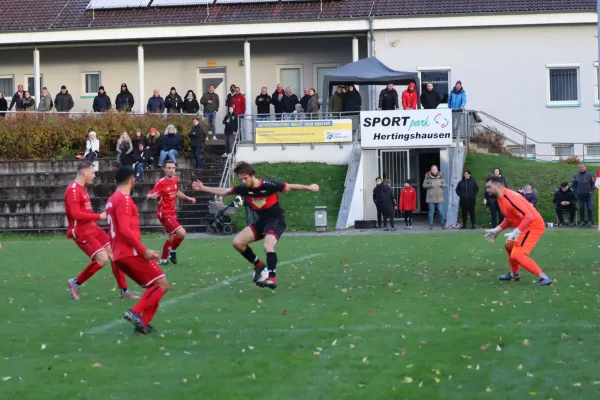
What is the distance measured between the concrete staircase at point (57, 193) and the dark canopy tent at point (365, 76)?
5044mm

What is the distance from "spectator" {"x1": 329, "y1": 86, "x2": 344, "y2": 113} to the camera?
3522cm

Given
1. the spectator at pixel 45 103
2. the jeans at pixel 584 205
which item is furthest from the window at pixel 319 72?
the jeans at pixel 584 205

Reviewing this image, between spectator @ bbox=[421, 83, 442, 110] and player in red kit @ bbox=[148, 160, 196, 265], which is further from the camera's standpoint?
spectator @ bbox=[421, 83, 442, 110]

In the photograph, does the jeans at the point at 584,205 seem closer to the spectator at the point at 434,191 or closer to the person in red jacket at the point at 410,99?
the spectator at the point at 434,191

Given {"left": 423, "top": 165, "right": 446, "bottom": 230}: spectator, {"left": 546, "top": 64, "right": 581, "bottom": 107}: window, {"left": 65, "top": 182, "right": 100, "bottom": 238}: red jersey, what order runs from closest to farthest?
{"left": 65, "top": 182, "right": 100, "bottom": 238}: red jersey < {"left": 423, "top": 165, "right": 446, "bottom": 230}: spectator < {"left": 546, "top": 64, "right": 581, "bottom": 107}: window

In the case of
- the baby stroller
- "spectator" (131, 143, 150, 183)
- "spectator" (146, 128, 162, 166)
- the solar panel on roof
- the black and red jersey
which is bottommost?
the baby stroller

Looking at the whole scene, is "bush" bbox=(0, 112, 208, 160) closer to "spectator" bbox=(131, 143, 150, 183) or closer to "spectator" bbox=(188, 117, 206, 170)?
"spectator" bbox=(188, 117, 206, 170)

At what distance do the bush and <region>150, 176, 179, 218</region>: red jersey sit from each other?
17.3 metres

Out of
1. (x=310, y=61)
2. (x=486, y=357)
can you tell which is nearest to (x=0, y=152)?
(x=310, y=61)

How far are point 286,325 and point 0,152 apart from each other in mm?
27280

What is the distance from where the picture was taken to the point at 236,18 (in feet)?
135

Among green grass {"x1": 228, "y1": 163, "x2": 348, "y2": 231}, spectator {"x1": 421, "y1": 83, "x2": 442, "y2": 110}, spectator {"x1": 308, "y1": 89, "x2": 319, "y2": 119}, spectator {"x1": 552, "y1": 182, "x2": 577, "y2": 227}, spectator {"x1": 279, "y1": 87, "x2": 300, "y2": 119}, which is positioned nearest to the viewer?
spectator {"x1": 552, "y1": 182, "x2": 577, "y2": 227}

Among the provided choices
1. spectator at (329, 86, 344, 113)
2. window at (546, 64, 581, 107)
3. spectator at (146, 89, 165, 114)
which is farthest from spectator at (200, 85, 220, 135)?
window at (546, 64, 581, 107)

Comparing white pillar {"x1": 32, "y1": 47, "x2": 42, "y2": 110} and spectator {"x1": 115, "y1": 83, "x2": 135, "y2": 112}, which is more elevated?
white pillar {"x1": 32, "y1": 47, "x2": 42, "y2": 110}
